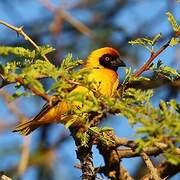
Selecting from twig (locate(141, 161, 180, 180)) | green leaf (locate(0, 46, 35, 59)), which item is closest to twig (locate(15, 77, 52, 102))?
green leaf (locate(0, 46, 35, 59))

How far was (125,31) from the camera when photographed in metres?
5.34

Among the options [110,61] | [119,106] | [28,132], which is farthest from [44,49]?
[110,61]

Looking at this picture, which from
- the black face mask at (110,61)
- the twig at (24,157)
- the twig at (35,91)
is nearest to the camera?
the twig at (35,91)

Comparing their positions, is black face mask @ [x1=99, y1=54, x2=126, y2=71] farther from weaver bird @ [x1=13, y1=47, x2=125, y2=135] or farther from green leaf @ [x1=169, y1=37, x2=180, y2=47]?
green leaf @ [x1=169, y1=37, x2=180, y2=47]

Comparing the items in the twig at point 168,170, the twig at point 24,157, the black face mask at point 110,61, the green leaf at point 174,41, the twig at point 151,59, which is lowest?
Answer: the twig at point 168,170

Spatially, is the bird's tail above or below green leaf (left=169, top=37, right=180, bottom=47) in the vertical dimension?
above

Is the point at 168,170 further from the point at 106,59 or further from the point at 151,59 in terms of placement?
the point at 106,59

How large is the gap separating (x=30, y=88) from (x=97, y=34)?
3935 mm

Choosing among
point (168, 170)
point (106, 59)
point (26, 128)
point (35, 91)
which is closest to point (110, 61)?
point (106, 59)

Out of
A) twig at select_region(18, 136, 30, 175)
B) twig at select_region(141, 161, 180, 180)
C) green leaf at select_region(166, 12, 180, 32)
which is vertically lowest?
twig at select_region(141, 161, 180, 180)

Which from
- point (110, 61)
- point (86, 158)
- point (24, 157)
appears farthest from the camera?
point (110, 61)

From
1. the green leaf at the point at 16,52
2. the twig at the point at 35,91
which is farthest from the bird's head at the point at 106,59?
the twig at the point at 35,91

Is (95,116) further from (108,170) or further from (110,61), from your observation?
(110,61)

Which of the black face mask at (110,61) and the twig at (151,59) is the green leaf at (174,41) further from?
the black face mask at (110,61)
